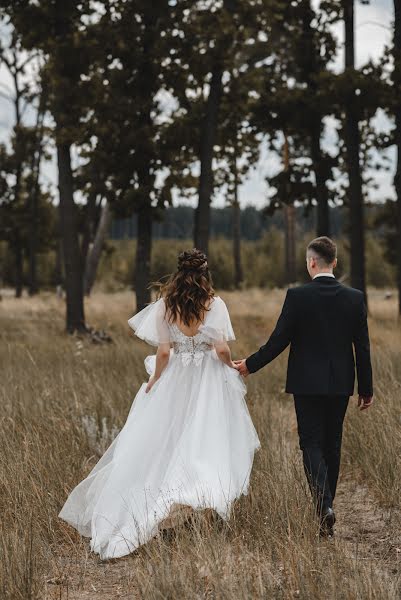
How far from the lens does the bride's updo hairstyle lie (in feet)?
17.7

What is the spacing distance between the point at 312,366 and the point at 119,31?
13.7 meters

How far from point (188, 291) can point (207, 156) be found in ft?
41.0

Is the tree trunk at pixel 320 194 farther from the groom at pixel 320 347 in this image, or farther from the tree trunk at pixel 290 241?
the groom at pixel 320 347

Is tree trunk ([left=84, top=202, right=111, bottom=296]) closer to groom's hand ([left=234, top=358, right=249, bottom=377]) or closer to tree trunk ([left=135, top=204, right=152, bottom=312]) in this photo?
tree trunk ([left=135, top=204, right=152, bottom=312])

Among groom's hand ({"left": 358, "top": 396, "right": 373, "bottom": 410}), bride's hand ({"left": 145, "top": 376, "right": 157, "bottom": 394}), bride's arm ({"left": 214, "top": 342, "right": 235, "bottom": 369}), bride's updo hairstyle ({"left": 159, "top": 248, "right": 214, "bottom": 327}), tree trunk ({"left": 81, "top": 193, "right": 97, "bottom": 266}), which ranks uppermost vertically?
tree trunk ({"left": 81, "top": 193, "right": 97, "bottom": 266})

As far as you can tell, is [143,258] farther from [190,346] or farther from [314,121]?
[190,346]

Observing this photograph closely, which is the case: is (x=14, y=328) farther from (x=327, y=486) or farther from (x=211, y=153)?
(x=327, y=486)

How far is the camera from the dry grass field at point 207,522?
4.12 m

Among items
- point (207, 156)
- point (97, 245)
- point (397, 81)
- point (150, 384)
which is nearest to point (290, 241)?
point (97, 245)

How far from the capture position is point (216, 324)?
546 centimetres

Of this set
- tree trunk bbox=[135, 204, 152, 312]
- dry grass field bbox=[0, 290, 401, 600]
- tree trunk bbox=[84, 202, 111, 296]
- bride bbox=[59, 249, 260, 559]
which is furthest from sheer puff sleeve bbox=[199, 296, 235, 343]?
tree trunk bbox=[84, 202, 111, 296]

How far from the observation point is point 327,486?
5141mm

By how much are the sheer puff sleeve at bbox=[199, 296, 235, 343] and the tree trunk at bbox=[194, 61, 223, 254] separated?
1197 cm

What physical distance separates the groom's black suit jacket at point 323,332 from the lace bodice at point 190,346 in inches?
22.6
